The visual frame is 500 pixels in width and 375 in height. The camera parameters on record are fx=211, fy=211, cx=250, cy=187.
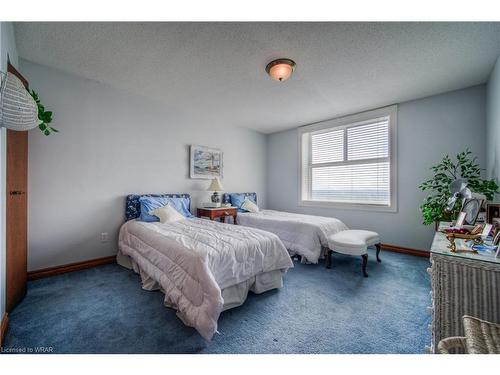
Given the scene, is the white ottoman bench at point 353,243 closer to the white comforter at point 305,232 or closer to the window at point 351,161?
the white comforter at point 305,232

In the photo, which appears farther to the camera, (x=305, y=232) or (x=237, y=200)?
(x=237, y=200)

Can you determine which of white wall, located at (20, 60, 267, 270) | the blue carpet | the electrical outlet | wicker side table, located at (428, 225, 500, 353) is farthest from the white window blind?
the electrical outlet

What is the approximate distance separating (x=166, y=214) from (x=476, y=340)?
3.02m

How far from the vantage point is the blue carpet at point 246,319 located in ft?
4.71

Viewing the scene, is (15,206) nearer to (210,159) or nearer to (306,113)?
(210,159)

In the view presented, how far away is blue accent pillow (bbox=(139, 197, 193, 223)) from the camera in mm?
3007

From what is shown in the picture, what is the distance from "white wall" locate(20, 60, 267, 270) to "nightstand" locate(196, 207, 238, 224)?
52cm

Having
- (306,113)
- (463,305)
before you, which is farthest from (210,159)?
(463,305)

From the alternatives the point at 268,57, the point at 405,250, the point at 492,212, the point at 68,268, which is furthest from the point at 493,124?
the point at 68,268

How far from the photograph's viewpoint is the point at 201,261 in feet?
5.32

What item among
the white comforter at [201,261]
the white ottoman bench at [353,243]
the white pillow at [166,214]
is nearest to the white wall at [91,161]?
the white pillow at [166,214]

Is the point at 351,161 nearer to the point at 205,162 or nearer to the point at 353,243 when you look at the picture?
the point at 353,243

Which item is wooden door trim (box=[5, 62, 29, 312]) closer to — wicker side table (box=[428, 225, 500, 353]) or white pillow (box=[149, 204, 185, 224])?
white pillow (box=[149, 204, 185, 224])
